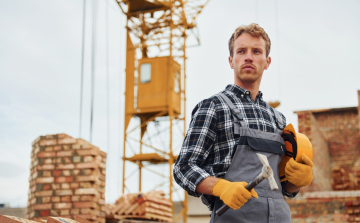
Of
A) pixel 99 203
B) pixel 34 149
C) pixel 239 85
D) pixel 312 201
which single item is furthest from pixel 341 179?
pixel 239 85

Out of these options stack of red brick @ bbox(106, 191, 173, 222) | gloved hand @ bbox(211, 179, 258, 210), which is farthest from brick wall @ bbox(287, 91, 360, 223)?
gloved hand @ bbox(211, 179, 258, 210)

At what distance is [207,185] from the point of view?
1.99 m

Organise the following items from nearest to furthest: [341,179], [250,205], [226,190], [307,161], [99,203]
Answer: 1. [226,190]
2. [250,205]
3. [307,161]
4. [99,203]
5. [341,179]

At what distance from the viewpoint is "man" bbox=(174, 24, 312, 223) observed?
6.66 ft

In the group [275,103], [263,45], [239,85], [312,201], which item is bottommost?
[312,201]

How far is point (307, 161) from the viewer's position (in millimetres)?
2189

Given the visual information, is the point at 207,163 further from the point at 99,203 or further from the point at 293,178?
the point at 99,203

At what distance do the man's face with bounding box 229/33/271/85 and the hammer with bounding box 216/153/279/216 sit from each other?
1.85 feet

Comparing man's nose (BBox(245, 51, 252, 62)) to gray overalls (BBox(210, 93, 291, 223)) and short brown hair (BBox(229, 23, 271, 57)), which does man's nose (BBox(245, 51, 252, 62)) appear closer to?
short brown hair (BBox(229, 23, 271, 57))

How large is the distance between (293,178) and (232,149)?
35cm

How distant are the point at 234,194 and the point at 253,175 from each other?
0.85 ft

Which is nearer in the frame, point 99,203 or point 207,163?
point 207,163

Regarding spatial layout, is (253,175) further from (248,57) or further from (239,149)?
(248,57)

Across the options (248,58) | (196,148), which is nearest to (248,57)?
(248,58)
